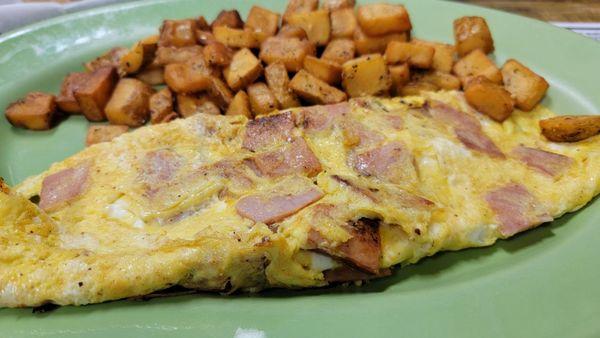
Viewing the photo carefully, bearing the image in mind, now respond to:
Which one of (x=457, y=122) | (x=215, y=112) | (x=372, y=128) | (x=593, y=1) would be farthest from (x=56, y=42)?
(x=593, y=1)

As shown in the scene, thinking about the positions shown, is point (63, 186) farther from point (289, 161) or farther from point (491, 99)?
point (491, 99)

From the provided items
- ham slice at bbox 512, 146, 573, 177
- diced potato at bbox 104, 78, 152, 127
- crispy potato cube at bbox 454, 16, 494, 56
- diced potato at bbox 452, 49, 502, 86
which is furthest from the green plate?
diced potato at bbox 104, 78, 152, 127

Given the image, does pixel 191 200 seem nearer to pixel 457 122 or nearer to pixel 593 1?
pixel 457 122

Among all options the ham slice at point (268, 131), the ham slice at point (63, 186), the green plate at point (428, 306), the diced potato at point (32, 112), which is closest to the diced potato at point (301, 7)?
the ham slice at point (268, 131)

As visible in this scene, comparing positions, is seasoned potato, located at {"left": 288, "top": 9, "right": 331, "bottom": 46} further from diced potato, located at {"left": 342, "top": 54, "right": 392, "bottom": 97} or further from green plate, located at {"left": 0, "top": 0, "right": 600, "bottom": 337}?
green plate, located at {"left": 0, "top": 0, "right": 600, "bottom": 337}

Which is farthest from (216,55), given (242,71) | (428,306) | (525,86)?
(428,306)

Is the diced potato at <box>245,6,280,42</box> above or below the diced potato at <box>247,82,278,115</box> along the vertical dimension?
above

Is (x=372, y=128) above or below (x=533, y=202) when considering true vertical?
above
